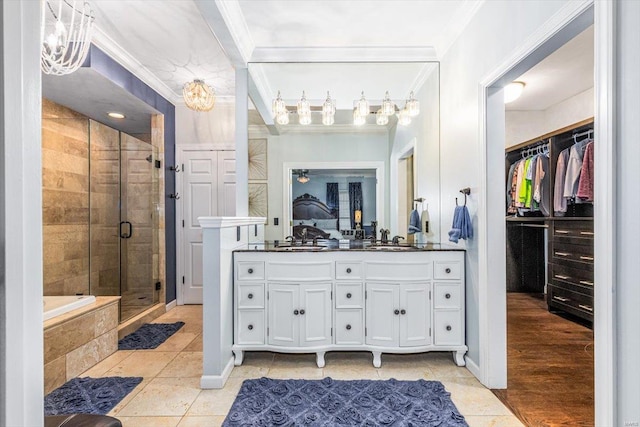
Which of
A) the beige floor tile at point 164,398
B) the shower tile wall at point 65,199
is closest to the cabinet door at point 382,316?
the beige floor tile at point 164,398

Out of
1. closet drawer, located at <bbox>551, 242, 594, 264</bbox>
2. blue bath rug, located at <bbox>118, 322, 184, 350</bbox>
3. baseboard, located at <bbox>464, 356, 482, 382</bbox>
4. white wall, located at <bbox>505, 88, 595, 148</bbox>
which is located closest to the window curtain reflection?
baseboard, located at <bbox>464, 356, 482, 382</bbox>

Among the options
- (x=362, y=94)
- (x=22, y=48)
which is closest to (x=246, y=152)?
(x=362, y=94)

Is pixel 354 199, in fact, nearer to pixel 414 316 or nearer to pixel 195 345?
pixel 414 316

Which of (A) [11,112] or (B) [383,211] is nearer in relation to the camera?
(A) [11,112]

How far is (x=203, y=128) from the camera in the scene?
414 centimetres

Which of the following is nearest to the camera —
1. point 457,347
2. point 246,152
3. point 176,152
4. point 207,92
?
point 457,347

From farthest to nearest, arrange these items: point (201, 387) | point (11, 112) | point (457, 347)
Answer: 1. point (457, 347)
2. point (201, 387)
3. point (11, 112)

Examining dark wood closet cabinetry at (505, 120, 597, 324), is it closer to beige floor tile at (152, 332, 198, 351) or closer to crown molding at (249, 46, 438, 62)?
crown molding at (249, 46, 438, 62)

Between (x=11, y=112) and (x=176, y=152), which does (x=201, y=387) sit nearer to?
(x=11, y=112)

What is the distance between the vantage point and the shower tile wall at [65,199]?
339 cm

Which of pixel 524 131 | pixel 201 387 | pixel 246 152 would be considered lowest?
pixel 201 387

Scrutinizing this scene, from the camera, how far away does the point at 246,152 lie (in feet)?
10.1

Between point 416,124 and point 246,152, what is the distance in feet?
5.47

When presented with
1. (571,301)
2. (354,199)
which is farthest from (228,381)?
(571,301)
